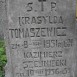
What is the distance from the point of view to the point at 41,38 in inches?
117

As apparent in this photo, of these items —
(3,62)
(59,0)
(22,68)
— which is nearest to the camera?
(59,0)

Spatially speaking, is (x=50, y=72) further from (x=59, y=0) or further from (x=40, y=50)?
(x=59, y=0)

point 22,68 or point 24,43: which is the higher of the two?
point 24,43

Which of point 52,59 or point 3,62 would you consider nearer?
point 52,59

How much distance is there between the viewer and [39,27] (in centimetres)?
293

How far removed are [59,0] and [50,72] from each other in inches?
35.8

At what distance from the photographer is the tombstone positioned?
2871mm

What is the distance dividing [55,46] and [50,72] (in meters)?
0.35

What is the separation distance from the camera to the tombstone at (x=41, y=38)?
2.87 m

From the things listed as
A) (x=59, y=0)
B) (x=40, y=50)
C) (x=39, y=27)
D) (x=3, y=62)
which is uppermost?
(x=59, y=0)

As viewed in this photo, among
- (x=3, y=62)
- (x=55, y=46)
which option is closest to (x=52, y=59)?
(x=55, y=46)

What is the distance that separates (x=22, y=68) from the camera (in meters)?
3.06

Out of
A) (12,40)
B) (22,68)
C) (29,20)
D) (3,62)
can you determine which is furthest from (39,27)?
(3,62)

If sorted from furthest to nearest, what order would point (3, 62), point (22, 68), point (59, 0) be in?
point (3, 62), point (22, 68), point (59, 0)
